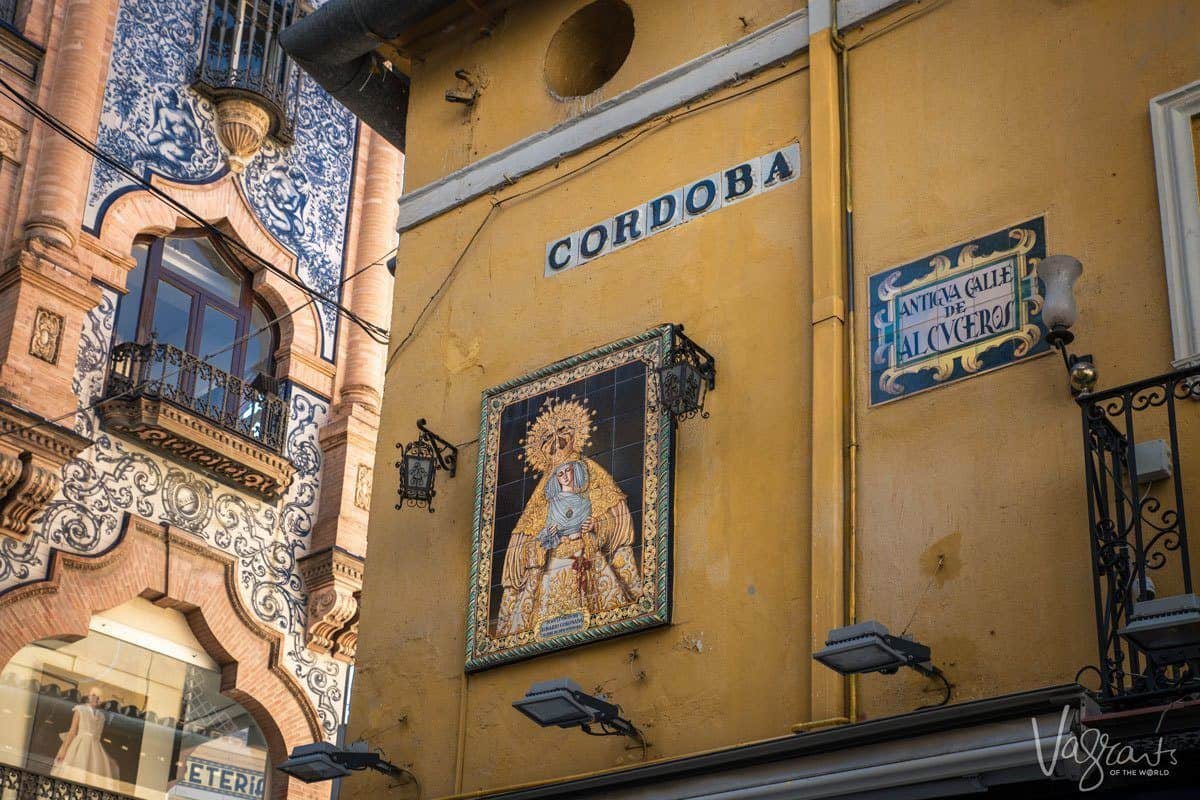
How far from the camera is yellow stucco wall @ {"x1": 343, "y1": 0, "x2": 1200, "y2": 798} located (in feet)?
Answer: 24.8

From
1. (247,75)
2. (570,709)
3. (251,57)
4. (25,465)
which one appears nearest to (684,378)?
(570,709)

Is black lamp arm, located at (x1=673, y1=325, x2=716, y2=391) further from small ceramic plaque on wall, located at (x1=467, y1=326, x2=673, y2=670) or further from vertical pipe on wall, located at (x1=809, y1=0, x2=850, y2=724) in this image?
vertical pipe on wall, located at (x1=809, y1=0, x2=850, y2=724)

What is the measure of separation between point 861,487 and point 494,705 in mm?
2499

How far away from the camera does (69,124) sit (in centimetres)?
1725

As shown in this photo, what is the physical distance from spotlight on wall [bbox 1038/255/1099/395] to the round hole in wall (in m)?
4.43

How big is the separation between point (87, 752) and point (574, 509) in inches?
357

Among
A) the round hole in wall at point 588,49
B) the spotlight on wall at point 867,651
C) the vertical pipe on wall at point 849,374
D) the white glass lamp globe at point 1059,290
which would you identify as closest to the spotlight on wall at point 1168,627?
the spotlight on wall at point 867,651

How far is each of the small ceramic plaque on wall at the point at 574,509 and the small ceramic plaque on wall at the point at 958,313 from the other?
1312 millimetres

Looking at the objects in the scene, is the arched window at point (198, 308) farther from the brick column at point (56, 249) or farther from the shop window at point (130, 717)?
the shop window at point (130, 717)

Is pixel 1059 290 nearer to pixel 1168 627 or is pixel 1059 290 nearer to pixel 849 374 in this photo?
pixel 849 374

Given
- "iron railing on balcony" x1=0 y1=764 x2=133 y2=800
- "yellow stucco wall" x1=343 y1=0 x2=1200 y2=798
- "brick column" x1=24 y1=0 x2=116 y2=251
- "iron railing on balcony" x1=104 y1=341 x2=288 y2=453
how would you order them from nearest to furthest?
"yellow stucco wall" x1=343 y1=0 x2=1200 y2=798 < "iron railing on balcony" x1=0 y1=764 x2=133 y2=800 < "brick column" x1=24 y1=0 x2=116 y2=251 < "iron railing on balcony" x1=104 y1=341 x2=288 y2=453

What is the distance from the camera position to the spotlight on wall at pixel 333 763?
30.2ft

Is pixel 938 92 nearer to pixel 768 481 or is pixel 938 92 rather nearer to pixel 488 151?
pixel 768 481

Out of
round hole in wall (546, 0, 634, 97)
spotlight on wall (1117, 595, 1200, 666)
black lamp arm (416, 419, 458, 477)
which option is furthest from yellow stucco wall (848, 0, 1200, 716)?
black lamp arm (416, 419, 458, 477)
